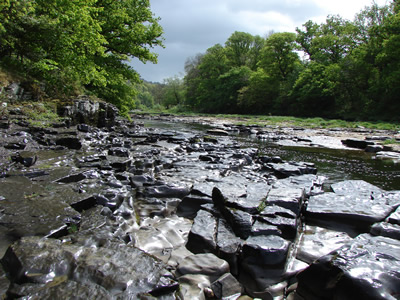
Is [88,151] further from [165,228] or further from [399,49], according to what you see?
[399,49]

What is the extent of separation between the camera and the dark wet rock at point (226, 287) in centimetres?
234

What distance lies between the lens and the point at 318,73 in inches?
1695

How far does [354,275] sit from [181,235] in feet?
6.83

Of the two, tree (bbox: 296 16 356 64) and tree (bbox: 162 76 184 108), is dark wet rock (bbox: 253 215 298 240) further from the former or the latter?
tree (bbox: 162 76 184 108)

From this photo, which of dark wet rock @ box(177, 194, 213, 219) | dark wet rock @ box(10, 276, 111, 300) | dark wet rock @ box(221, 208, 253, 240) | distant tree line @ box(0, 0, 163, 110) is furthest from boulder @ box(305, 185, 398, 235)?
distant tree line @ box(0, 0, 163, 110)

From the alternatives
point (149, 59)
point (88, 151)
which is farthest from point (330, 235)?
point (149, 59)

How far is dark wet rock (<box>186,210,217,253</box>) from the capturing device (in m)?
3.04

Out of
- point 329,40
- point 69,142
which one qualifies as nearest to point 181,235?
point 69,142

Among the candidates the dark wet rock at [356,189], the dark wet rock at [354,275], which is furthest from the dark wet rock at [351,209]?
the dark wet rock at [354,275]

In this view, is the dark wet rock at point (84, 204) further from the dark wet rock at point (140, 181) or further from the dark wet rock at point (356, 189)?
the dark wet rock at point (356, 189)

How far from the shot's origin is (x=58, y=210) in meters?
3.12

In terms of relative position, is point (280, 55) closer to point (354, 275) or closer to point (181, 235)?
point (181, 235)

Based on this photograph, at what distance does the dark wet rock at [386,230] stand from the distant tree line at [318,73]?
34.6 meters

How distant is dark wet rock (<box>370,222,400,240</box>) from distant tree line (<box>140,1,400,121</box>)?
34.6m
